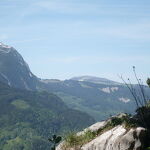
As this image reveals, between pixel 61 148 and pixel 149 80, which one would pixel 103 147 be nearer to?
pixel 61 148

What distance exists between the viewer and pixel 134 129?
2227 cm

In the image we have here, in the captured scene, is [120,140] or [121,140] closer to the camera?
[121,140]

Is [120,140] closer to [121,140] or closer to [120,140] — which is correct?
[120,140]

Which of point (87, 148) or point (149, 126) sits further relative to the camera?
point (149, 126)

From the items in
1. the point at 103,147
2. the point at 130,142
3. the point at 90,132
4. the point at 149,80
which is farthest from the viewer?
the point at 149,80

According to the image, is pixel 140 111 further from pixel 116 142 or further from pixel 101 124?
pixel 116 142

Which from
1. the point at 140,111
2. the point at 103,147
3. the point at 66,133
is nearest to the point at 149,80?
the point at 140,111

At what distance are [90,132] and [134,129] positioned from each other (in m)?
5.62

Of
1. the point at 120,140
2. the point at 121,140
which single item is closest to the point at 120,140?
the point at 120,140

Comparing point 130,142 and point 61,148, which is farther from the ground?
point 130,142

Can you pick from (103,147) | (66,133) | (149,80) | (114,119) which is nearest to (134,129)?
(103,147)

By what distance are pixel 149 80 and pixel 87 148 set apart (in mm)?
16968

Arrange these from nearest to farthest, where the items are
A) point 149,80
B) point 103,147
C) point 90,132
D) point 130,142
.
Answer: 1. point 130,142
2. point 103,147
3. point 90,132
4. point 149,80

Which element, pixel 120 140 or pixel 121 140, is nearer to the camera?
pixel 121 140
